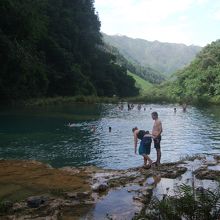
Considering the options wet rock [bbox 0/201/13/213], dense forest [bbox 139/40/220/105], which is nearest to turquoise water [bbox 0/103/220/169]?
wet rock [bbox 0/201/13/213]

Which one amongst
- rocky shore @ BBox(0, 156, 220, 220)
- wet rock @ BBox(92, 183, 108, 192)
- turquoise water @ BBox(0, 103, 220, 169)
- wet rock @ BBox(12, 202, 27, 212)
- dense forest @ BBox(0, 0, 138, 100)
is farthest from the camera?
dense forest @ BBox(0, 0, 138, 100)

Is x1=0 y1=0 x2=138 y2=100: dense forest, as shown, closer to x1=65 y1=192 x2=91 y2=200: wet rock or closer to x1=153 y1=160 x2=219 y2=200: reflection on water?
x1=153 y1=160 x2=219 y2=200: reflection on water

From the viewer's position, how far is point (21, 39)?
76.8 meters

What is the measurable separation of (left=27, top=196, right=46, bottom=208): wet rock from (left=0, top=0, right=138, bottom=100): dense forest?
5391 cm

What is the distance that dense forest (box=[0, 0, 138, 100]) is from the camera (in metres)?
69.4

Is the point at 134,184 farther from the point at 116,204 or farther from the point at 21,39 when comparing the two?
the point at 21,39

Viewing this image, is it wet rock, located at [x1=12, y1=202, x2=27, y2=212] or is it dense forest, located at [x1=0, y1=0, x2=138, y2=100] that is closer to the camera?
wet rock, located at [x1=12, y1=202, x2=27, y2=212]

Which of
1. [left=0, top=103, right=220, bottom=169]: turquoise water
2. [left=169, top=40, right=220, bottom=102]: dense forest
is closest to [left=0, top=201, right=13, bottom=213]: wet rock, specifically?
[left=0, top=103, right=220, bottom=169]: turquoise water

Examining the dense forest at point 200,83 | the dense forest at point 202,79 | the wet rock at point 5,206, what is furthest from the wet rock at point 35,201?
the dense forest at point 202,79

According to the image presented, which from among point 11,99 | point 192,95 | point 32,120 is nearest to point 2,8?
point 11,99

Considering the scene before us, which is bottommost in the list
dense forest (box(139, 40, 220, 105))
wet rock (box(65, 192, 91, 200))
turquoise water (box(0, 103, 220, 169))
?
turquoise water (box(0, 103, 220, 169))

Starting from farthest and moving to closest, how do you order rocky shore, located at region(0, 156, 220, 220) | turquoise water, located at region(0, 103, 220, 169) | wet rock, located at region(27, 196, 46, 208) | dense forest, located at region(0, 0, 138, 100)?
dense forest, located at region(0, 0, 138, 100)
turquoise water, located at region(0, 103, 220, 169)
wet rock, located at region(27, 196, 46, 208)
rocky shore, located at region(0, 156, 220, 220)

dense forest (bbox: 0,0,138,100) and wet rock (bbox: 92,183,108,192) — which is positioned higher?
dense forest (bbox: 0,0,138,100)

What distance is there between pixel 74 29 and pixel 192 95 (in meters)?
42.2
